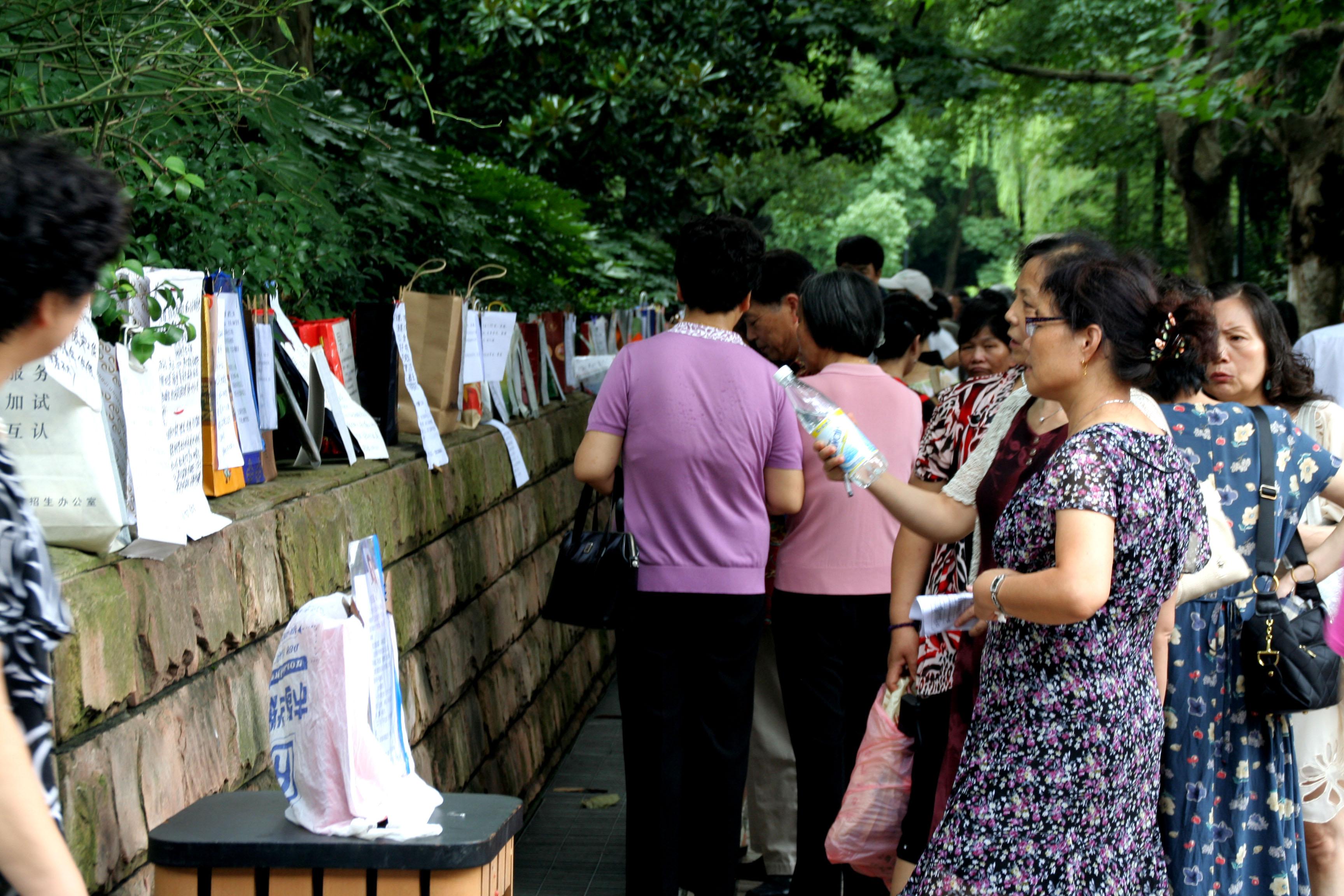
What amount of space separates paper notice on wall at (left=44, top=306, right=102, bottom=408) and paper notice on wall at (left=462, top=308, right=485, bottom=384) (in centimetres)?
215

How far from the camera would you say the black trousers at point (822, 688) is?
4180 mm

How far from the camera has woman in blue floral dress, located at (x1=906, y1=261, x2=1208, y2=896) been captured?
260 centimetres

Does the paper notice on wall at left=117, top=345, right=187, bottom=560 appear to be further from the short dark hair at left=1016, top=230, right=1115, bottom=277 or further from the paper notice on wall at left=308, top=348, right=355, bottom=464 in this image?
the short dark hair at left=1016, top=230, right=1115, bottom=277

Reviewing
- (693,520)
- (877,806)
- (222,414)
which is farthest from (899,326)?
(222,414)

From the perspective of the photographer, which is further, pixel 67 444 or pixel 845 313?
pixel 845 313

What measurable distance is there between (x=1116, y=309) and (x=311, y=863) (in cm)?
190

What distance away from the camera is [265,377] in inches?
127

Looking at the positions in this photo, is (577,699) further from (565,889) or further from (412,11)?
(412,11)

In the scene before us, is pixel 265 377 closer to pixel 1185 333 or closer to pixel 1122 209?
pixel 1185 333

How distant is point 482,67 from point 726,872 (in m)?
6.30

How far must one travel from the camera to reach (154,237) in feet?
10.6

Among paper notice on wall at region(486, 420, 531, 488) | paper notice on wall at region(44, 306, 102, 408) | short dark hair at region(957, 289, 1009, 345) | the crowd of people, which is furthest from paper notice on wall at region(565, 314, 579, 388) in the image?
paper notice on wall at region(44, 306, 102, 408)

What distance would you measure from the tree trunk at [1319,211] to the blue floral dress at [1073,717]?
9316 millimetres

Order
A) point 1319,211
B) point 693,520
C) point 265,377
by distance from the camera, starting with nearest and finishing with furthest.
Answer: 1. point 265,377
2. point 693,520
3. point 1319,211
